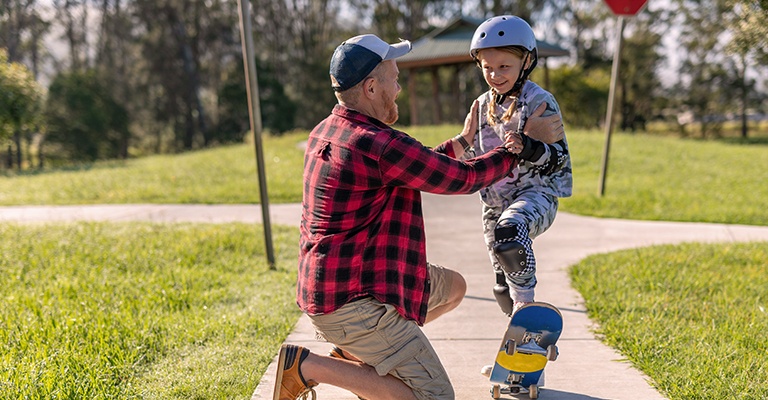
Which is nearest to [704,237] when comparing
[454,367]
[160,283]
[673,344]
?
[673,344]

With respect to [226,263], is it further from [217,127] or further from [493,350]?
[217,127]

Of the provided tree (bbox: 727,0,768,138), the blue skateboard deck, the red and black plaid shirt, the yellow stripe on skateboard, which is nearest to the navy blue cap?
the red and black plaid shirt

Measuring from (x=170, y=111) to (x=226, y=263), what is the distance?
42485 millimetres

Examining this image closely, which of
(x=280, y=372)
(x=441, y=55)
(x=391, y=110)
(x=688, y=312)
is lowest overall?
(x=688, y=312)

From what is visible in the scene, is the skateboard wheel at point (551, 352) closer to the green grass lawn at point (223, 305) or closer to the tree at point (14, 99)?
the green grass lawn at point (223, 305)

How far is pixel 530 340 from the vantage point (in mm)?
3410

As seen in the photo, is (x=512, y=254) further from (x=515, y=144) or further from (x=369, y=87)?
(x=369, y=87)

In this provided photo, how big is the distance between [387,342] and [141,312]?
8.44 feet

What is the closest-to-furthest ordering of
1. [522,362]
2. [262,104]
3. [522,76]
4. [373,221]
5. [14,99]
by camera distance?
1. [373,221]
2. [522,362]
3. [522,76]
4. [14,99]
5. [262,104]

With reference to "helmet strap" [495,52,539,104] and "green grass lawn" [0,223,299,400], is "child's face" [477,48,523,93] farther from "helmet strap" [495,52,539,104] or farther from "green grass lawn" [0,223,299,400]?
"green grass lawn" [0,223,299,400]

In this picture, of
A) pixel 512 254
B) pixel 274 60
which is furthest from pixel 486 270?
pixel 274 60

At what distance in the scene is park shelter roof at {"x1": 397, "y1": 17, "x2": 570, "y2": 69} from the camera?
22.8 meters

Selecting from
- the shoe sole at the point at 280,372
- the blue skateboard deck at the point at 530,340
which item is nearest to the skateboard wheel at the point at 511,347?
the blue skateboard deck at the point at 530,340

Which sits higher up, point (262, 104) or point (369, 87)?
point (262, 104)
